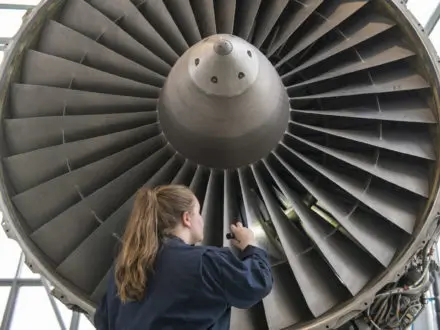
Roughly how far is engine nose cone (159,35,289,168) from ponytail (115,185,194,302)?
771mm

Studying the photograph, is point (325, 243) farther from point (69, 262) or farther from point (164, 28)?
point (164, 28)

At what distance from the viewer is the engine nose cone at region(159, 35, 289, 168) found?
2.62 meters

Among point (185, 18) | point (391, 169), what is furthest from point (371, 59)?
point (185, 18)

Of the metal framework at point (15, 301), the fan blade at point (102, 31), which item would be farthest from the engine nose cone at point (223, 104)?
the metal framework at point (15, 301)

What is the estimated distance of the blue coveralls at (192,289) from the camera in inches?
69.2

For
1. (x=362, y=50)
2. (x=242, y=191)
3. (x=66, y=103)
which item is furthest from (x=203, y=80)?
(x=362, y=50)

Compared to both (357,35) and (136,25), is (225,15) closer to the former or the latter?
(136,25)

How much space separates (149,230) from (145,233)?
16 mm

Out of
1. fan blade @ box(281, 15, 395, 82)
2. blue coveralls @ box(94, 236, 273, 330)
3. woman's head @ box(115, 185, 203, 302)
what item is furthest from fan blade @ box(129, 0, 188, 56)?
blue coveralls @ box(94, 236, 273, 330)

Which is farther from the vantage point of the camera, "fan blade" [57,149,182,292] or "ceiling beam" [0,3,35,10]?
"ceiling beam" [0,3,35,10]

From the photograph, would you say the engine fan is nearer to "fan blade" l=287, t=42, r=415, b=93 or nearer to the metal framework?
"fan blade" l=287, t=42, r=415, b=93

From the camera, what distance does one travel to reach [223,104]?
2.70m

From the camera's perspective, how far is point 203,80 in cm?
266

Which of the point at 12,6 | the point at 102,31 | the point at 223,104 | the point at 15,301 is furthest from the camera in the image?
the point at 15,301
